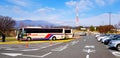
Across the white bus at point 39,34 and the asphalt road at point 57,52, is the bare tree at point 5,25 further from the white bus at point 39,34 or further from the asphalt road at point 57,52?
the asphalt road at point 57,52

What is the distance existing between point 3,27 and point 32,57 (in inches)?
1278

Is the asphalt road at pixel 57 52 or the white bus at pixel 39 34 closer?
the asphalt road at pixel 57 52

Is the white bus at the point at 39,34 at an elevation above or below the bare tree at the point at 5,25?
below

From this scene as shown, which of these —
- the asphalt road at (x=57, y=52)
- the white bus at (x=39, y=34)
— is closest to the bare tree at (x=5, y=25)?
the white bus at (x=39, y=34)

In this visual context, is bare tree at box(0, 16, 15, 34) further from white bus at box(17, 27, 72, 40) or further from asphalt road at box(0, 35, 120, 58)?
asphalt road at box(0, 35, 120, 58)

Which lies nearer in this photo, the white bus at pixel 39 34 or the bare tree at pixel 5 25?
the bare tree at pixel 5 25

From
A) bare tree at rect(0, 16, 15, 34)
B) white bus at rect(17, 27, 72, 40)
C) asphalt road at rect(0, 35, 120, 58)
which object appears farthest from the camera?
white bus at rect(17, 27, 72, 40)

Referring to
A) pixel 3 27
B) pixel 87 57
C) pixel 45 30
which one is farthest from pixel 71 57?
pixel 45 30

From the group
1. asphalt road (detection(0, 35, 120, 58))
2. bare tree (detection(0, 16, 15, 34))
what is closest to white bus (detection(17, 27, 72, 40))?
bare tree (detection(0, 16, 15, 34))

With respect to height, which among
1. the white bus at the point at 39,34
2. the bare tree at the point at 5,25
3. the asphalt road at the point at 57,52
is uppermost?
the bare tree at the point at 5,25

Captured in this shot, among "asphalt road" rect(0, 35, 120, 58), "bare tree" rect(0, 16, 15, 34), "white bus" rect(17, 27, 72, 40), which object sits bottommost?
"asphalt road" rect(0, 35, 120, 58)

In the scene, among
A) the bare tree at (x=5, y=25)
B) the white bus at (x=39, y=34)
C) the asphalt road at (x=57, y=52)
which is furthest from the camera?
the white bus at (x=39, y=34)

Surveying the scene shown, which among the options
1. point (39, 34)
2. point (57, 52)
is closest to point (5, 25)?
point (39, 34)

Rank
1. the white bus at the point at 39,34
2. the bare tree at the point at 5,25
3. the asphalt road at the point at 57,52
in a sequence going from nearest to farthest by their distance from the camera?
the asphalt road at the point at 57,52, the bare tree at the point at 5,25, the white bus at the point at 39,34
